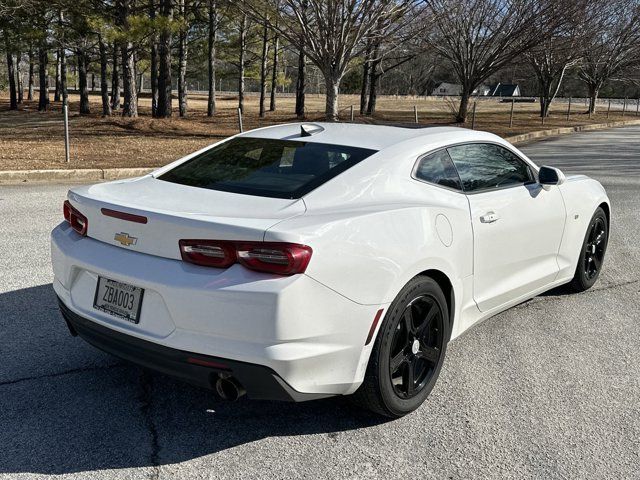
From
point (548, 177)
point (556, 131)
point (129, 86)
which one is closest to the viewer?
point (548, 177)

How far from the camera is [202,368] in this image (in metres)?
2.86

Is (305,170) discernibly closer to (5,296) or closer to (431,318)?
(431,318)

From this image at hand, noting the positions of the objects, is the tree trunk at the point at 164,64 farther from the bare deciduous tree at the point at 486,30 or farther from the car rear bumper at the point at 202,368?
the car rear bumper at the point at 202,368

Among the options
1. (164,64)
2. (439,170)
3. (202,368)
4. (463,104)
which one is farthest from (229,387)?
(463,104)

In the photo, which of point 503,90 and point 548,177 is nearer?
point 548,177

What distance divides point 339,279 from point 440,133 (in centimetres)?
163

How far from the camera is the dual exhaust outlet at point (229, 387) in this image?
9.44ft

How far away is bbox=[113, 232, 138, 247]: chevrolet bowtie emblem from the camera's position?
10.2 ft

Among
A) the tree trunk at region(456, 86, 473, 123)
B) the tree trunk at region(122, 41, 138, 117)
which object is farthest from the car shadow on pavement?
the tree trunk at region(456, 86, 473, 123)

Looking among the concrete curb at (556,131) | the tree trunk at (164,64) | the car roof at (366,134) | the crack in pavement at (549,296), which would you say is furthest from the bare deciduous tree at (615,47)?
the car roof at (366,134)

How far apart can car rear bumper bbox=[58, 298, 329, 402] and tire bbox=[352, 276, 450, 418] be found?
0.32 m

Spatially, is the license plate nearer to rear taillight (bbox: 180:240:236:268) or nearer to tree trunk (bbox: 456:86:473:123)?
rear taillight (bbox: 180:240:236:268)

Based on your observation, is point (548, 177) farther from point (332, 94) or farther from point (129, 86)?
point (129, 86)

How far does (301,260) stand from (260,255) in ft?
0.58
